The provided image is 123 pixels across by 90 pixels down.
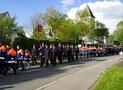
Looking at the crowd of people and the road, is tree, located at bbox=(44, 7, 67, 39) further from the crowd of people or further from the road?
the road

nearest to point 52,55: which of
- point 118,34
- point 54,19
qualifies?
point 54,19

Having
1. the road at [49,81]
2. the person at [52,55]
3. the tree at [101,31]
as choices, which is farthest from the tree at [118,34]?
the road at [49,81]

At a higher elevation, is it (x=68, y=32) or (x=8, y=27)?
(x=68, y=32)

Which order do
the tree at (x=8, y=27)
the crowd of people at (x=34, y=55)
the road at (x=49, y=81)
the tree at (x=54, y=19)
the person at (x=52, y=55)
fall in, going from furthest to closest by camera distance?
the tree at (x=54, y=19), the tree at (x=8, y=27), the person at (x=52, y=55), the crowd of people at (x=34, y=55), the road at (x=49, y=81)

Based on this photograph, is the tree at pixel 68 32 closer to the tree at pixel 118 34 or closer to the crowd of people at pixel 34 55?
the crowd of people at pixel 34 55

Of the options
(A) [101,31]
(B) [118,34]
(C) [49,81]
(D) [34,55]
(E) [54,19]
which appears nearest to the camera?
(C) [49,81]

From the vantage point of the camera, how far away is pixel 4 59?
24.6 m

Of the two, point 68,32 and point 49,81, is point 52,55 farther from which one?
point 68,32

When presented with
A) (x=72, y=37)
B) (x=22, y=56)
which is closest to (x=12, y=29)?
(x=22, y=56)

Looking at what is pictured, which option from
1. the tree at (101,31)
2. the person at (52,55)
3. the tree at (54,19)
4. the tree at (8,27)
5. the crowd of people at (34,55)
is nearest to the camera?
the crowd of people at (34,55)

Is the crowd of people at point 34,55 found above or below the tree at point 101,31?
below

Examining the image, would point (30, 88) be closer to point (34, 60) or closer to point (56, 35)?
point (34, 60)

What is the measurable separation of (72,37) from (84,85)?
89.0 meters

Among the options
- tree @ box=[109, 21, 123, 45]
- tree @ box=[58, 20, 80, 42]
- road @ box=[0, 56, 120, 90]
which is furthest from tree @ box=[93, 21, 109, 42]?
road @ box=[0, 56, 120, 90]
